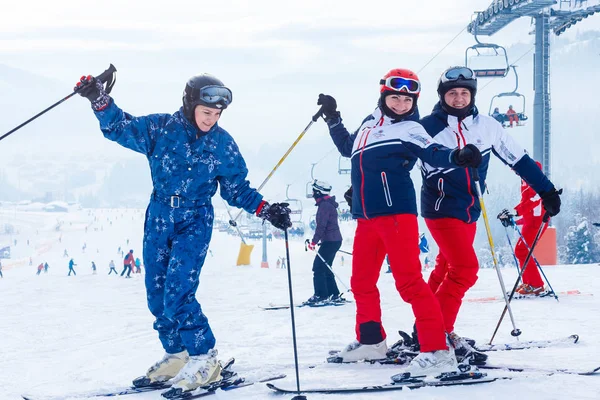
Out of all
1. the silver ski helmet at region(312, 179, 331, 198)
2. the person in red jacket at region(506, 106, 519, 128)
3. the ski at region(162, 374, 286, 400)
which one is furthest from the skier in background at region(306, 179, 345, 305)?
the person in red jacket at region(506, 106, 519, 128)

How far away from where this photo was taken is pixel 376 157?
3.98 m

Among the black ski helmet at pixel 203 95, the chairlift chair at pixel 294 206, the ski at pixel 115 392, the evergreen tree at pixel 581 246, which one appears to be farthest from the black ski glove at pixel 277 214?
the evergreen tree at pixel 581 246

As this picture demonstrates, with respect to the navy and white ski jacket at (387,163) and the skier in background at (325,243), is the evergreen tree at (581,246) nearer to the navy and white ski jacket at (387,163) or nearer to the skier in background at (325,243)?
the skier in background at (325,243)

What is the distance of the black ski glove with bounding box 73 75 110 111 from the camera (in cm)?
354

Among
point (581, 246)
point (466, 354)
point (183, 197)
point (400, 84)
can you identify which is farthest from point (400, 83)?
point (581, 246)

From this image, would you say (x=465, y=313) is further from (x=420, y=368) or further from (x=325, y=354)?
(x=420, y=368)

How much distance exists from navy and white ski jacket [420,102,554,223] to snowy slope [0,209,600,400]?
39.9 inches

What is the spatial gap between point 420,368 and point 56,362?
10.7 ft

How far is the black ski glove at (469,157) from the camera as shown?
3447 mm

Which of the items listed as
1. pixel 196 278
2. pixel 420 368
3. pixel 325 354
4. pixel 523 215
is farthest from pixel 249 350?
pixel 523 215

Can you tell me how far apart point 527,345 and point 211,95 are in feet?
9.05

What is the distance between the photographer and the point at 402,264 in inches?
151

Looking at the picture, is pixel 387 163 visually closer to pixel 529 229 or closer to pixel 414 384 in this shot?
pixel 414 384

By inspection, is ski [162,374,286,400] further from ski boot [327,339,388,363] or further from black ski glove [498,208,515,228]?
black ski glove [498,208,515,228]
